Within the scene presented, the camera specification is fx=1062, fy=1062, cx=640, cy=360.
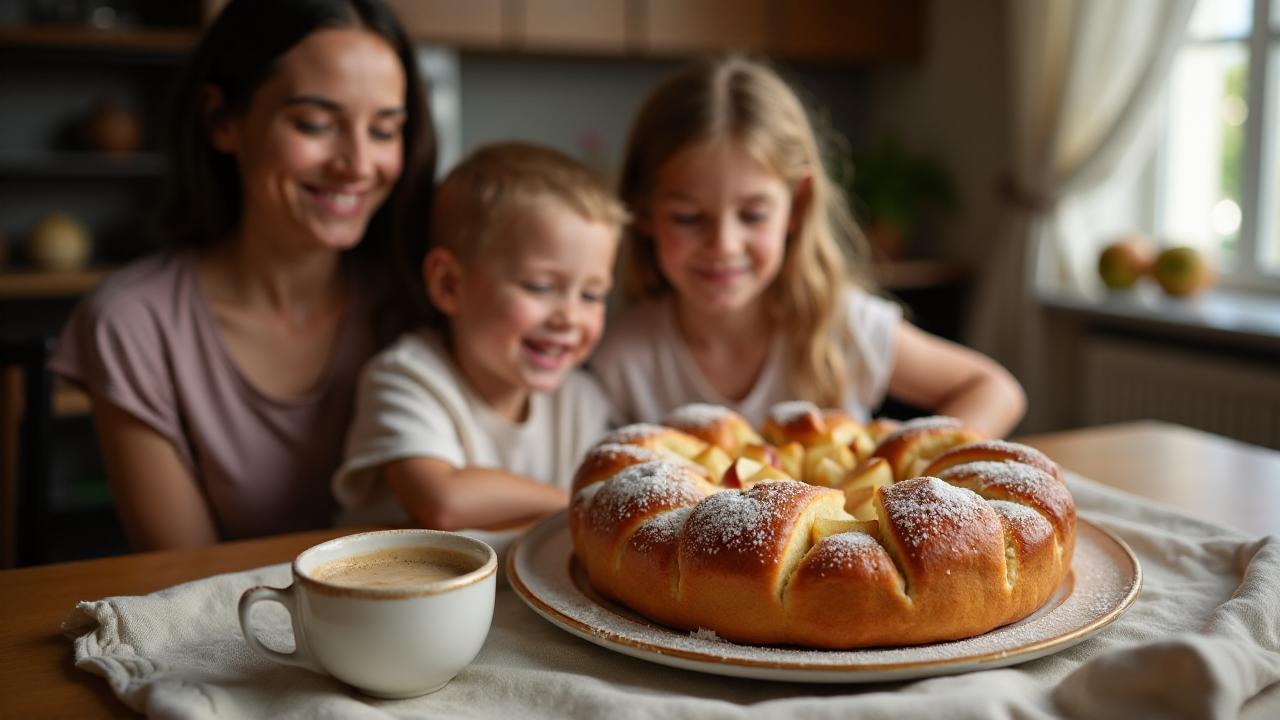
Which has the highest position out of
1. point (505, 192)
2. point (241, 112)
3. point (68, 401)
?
point (241, 112)

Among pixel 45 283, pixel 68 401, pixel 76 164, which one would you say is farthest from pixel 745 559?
pixel 76 164

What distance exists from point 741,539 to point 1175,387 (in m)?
2.75

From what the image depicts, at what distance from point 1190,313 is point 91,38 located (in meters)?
3.47

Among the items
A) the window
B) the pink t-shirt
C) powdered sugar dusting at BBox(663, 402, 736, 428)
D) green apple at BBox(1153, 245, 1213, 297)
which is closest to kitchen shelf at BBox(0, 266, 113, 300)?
the pink t-shirt

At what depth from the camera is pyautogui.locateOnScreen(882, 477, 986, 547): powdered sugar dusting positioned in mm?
767

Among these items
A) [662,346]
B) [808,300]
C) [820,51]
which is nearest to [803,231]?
[808,300]

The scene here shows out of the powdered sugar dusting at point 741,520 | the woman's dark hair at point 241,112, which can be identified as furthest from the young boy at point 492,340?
the powdered sugar dusting at point 741,520

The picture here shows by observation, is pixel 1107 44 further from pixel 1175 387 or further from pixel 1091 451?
pixel 1091 451

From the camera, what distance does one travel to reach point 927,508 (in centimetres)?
78

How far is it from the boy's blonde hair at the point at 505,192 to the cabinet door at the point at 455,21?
2427mm

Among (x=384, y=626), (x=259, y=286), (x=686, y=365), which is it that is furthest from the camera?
(x=686, y=365)

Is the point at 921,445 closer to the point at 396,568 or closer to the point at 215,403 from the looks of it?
the point at 396,568

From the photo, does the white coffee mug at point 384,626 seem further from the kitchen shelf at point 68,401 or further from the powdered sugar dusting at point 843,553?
the kitchen shelf at point 68,401

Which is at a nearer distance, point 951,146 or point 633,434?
point 633,434
